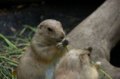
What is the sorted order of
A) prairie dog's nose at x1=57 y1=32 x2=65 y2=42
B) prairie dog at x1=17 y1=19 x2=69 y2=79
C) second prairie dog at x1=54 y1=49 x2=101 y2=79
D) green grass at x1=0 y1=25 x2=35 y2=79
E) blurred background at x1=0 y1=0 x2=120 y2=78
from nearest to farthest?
second prairie dog at x1=54 y1=49 x2=101 y2=79 < prairie dog's nose at x1=57 y1=32 x2=65 y2=42 < prairie dog at x1=17 y1=19 x2=69 y2=79 < green grass at x1=0 y1=25 x2=35 y2=79 < blurred background at x1=0 y1=0 x2=120 y2=78

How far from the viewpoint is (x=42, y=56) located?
4984 millimetres

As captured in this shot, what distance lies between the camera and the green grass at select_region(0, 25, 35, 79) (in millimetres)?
6113

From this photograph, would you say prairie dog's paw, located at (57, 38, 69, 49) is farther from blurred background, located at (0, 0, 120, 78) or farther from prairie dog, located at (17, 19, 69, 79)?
blurred background, located at (0, 0, 120, 78)

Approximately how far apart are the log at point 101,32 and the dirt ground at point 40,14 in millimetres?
2139

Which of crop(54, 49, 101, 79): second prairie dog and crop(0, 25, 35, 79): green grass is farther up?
crop(0, 25, 35, 79): green grass

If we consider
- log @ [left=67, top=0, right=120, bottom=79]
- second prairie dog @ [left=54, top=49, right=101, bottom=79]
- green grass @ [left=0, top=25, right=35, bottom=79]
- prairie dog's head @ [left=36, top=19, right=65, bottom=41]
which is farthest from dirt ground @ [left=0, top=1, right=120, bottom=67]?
second prairie dog @ [left=54, top=49, right=101, bottom=79]

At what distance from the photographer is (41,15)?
8820mm

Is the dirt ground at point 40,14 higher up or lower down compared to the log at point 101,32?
higher up

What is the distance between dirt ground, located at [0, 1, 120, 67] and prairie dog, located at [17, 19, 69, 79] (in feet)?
10.4

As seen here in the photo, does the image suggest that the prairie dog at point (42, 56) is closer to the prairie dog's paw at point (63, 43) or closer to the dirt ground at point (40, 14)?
the prairie dog's paw at point (63, 43)

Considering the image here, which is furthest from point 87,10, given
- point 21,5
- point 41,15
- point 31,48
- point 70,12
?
point 31,48

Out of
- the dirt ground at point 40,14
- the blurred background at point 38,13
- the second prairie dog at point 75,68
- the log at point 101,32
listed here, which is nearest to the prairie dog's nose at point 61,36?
the second prairie dog at point 75,68

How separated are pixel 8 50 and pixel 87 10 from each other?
3.40 meters

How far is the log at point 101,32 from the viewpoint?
5.59 m
